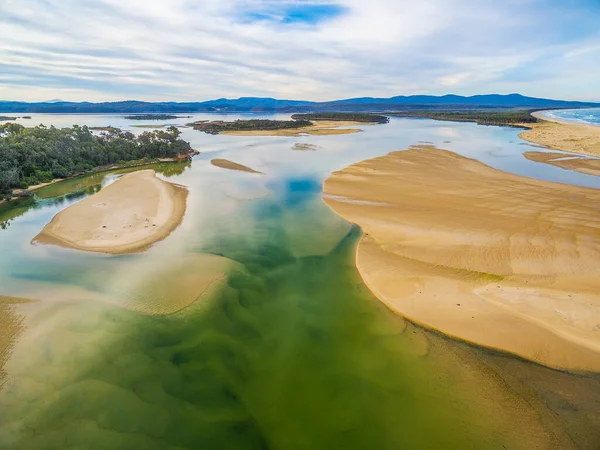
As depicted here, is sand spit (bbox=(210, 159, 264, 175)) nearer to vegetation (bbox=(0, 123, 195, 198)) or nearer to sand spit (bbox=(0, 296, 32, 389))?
vegetation (bbox=(0, 123, 195, 198))

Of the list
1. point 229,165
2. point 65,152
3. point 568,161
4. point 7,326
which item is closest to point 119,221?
point 7,326

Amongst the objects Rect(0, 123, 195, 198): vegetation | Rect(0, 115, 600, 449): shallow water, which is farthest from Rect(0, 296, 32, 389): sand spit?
Rect(0, 123, 195, 198): vegetation

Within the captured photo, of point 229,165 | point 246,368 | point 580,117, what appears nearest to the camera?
point 246,368

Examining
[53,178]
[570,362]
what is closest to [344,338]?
[570,362]

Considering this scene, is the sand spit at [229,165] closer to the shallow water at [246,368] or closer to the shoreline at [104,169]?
the shoreline at [104,169]

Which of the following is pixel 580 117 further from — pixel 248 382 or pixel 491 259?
pixel 248 382
